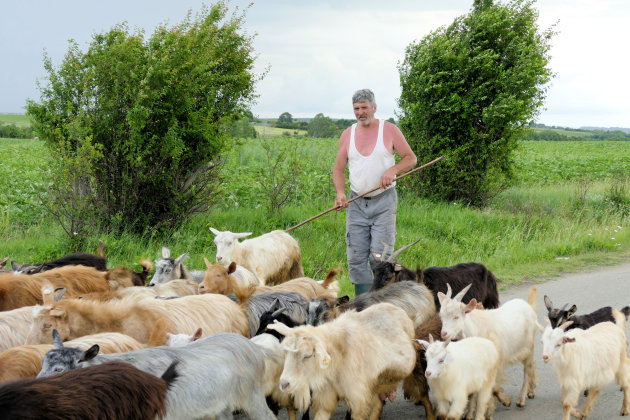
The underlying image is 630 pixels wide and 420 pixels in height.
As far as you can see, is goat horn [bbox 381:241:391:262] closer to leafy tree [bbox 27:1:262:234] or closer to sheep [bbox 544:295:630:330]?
sheep [bbox 544:295:630:330]

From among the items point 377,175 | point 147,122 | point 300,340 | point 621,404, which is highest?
point 147,122

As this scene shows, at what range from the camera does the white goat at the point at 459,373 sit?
4.73 metres

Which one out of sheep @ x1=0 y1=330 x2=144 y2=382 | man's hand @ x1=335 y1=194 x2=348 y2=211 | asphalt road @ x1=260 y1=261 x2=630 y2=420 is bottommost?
asphalt road @ x1=260 y1=261 x2=630 y2=420

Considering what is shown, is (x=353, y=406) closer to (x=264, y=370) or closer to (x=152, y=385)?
(x=264, y=370)

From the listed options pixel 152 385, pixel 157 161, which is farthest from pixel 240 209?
pixel 152 385

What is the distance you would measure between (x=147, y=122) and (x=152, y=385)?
684cm

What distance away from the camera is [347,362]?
186 inches

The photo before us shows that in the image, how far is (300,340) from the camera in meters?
4.45

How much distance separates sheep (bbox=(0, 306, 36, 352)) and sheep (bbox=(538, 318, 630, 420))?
4.21 metres

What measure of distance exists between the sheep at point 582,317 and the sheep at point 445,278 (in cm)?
117

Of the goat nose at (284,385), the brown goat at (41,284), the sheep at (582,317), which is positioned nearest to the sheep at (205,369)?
the goat nose at (284,385)

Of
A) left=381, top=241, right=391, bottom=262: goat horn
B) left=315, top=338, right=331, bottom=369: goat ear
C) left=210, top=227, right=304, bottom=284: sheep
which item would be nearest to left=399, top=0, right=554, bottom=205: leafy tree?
left=210, top=227, right=304, bottom=284: sheep

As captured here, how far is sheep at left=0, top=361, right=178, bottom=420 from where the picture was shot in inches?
116

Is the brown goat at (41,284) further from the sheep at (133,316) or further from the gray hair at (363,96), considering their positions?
the gray hair at (363,96)
